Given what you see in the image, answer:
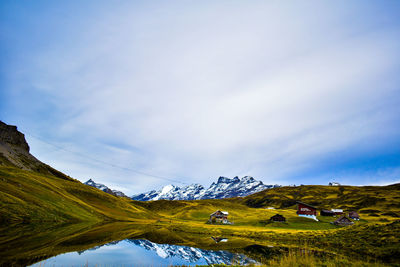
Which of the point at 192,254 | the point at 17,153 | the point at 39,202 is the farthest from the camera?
the point at 17,153

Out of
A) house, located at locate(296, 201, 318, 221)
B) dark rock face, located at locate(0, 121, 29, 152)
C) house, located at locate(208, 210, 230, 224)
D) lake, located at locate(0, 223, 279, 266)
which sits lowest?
lake, located at locate(0, 223, 279, 266)

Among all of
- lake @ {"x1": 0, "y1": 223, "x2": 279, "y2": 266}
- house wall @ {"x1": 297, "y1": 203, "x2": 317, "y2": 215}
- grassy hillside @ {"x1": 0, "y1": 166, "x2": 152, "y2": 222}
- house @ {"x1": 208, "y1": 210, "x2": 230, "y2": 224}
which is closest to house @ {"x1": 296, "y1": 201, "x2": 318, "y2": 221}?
house wall @ {"x1": 297, "y1": 203, "x2": 317, "y2": 215}

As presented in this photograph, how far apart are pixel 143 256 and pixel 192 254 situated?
8851mm

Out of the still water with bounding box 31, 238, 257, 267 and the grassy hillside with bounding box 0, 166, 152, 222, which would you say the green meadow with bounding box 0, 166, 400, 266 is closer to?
the grassy hillside with bounding box 0, 166, 152, 222

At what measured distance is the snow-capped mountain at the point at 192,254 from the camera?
37197mm

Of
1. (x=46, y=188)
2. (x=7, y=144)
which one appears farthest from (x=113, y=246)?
(x=7, y=144)

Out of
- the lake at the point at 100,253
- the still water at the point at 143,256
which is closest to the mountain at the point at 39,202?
the lake at the point at 100,253

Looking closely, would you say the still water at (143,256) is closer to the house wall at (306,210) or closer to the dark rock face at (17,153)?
the house wall at (306,210)

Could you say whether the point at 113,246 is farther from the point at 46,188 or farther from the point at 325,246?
the point at 46,188

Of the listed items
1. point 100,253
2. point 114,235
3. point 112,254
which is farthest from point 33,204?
point 112,254

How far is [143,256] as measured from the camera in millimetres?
40031

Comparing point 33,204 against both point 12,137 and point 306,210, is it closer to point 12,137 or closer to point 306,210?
point 306,210

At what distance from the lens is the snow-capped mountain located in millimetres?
37197

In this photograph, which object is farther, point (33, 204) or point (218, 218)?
point (218, 218)
